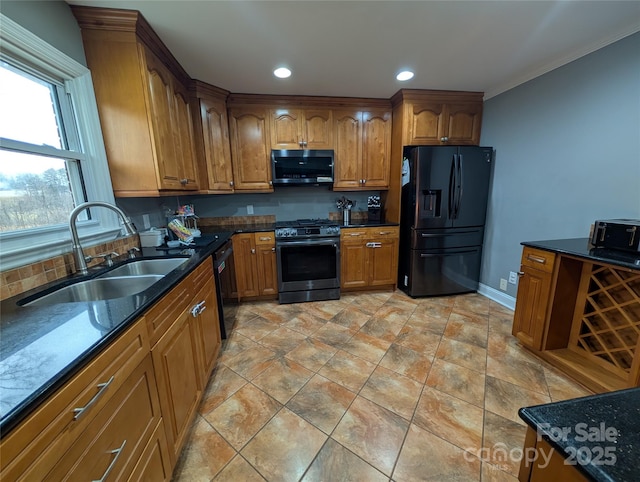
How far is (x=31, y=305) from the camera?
3.24 feet

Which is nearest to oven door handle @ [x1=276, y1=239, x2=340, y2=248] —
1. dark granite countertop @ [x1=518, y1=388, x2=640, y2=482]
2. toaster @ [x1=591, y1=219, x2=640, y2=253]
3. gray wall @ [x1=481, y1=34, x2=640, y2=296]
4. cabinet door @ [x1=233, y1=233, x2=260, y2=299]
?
cabinet door @ [x1=233, y1=233, x2=260, y2=299]

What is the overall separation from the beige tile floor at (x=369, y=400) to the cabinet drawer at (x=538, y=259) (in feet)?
2.29

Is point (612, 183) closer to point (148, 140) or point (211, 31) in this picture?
point (211, 31)

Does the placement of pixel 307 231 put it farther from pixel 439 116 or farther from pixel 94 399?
pixel 94 399

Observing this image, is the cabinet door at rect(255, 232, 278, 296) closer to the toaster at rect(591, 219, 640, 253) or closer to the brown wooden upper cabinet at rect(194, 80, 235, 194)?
the brown wooden upper cabinet at rect(194, 80, 235, 194)

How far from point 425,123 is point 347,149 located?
0.91 metres

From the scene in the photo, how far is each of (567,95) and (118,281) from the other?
3529 mm

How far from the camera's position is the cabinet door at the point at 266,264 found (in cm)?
274

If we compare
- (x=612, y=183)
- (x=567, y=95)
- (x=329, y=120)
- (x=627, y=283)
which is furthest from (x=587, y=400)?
(x=329, y=120)

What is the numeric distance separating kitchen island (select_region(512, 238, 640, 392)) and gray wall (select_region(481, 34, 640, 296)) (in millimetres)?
382

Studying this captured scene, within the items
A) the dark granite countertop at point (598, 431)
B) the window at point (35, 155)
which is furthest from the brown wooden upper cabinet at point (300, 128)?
the dark granite countertop at point (598, 431)

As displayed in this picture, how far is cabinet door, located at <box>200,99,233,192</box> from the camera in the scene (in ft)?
8.24

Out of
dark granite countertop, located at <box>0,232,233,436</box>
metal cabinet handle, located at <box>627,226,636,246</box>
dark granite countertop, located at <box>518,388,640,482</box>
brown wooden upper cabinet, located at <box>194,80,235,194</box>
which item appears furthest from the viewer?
brown wooden upper cabinet, located at <box>194,80,235,194</box>

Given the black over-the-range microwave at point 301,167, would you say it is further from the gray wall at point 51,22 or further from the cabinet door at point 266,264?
the gray wall at point 51,22
